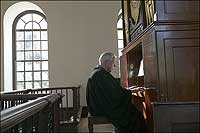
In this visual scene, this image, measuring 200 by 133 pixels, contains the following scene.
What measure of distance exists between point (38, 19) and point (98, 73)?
611 centimetres

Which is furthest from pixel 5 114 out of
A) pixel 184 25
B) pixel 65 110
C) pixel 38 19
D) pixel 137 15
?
pixel 38 19

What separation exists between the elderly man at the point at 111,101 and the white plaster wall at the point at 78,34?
4674 mm

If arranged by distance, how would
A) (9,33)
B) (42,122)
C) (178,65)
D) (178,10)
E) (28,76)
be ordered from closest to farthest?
(42,122) → (178,65) → (178,10) → (9,33) → (28,76)

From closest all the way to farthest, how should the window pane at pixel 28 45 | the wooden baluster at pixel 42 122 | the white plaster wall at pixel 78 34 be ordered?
the wooden baluster at pixel 42 122
the white plaster wall at pixel 78 34
the window pane at pixel 28 45

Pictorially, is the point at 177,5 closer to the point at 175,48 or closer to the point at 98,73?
the point at 175,48

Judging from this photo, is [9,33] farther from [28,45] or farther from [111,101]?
[111,101]

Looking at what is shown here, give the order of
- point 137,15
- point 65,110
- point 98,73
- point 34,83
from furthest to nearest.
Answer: point 34,83 < point 65,110 < point 98,73 < point 137,15

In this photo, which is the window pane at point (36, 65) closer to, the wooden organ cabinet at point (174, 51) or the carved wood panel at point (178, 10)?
the wooden organ cabinet at point (174, 51)

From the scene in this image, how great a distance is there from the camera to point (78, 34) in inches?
368

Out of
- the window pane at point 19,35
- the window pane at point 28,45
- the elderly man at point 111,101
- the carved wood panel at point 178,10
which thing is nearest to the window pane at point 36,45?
the window pane at point 28,45

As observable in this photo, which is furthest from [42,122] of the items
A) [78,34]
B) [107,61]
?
[78,34]

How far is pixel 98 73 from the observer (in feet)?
14.7

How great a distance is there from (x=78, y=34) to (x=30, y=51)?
181cm

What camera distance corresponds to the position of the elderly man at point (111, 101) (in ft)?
13.3
